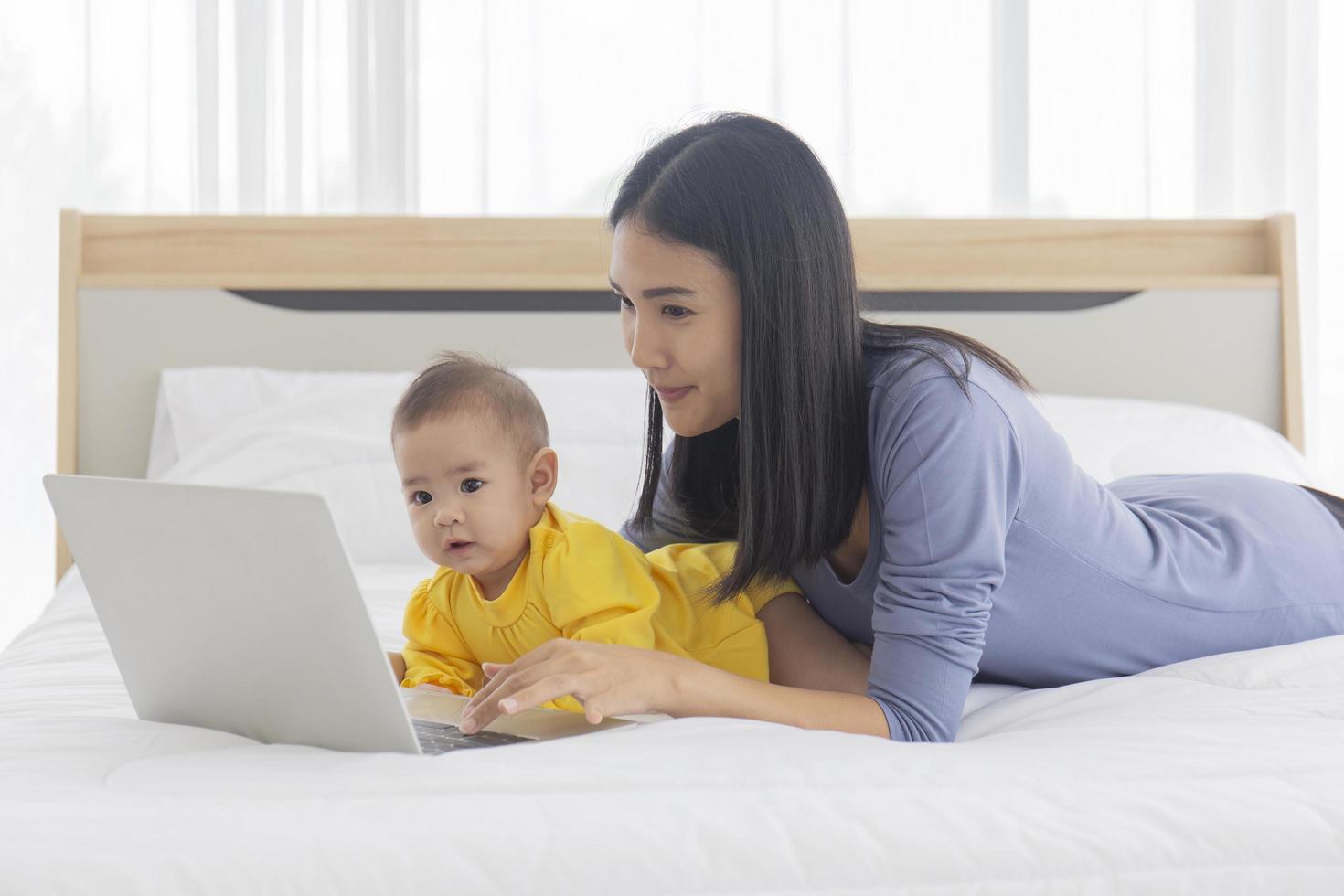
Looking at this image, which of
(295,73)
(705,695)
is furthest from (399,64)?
(705,695)

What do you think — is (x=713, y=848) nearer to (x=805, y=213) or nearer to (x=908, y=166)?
(x=805, y=213)

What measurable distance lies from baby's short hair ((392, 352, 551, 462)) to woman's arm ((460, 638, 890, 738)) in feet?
0.82

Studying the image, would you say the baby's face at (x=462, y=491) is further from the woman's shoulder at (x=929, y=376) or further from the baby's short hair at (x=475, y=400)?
the woman's shoulder at (x=929, y=376)

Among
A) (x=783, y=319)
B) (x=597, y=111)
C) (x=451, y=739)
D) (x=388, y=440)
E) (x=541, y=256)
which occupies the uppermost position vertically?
(x=597, y=111)

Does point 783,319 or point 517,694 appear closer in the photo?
point 517,694

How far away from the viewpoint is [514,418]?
45.1 inches

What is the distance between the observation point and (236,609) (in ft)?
2.68

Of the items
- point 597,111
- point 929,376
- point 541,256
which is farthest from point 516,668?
point 597,111

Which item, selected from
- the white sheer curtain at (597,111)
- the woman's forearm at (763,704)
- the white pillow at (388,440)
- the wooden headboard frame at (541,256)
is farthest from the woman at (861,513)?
the white sheer curtain at (597,111)

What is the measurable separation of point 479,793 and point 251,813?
0.42 ft

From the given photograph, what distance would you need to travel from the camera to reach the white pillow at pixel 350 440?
1.87 meters

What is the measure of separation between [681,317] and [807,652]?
14.2 inches

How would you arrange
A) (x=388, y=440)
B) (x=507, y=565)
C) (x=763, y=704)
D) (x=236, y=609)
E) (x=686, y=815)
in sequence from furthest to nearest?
1. (x=388, y=440)
2. (x=507, y=565)
3. (x=763, y=704)
4. (x=236, y=609)
5. (x=686, y=815)

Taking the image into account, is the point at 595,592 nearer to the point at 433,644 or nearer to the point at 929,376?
the point at 433,644
